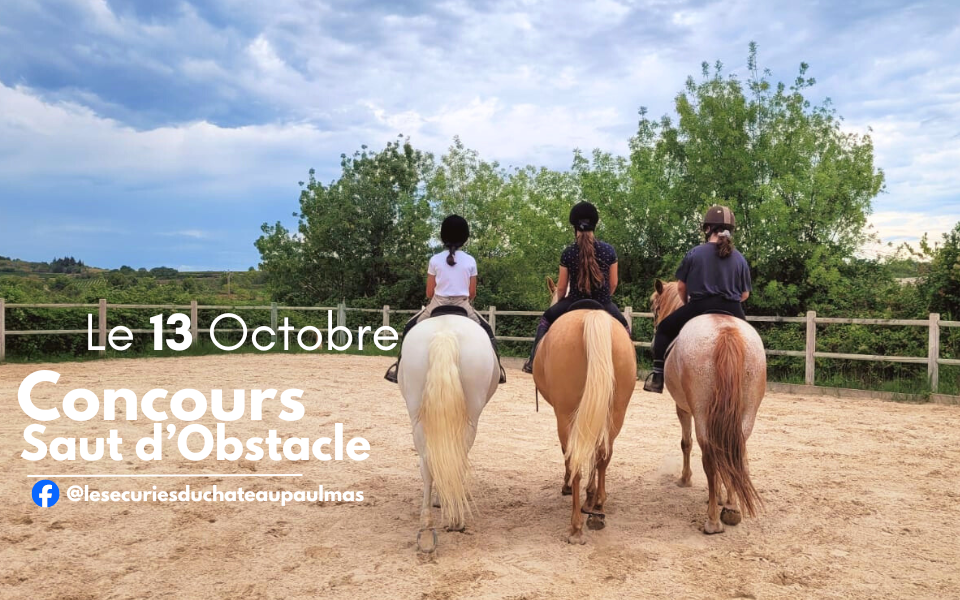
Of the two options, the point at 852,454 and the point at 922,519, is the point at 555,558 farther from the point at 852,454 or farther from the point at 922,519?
the point at 852,454

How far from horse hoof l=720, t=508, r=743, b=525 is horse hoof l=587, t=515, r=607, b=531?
0.89 meters

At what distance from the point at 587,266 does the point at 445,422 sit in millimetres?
1541

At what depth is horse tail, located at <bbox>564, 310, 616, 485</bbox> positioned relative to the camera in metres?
4.20

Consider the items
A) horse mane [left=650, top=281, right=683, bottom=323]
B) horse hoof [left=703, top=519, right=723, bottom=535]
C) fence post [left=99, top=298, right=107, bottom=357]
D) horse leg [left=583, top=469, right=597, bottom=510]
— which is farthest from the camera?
fence post [left=99, top=298, right=107, bottom=357]

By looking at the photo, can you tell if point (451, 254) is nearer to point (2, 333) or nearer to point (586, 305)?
point (586, 305)

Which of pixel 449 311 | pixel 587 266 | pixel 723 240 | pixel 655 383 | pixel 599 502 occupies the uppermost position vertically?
pixel 723 240

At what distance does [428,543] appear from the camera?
4.20 meters

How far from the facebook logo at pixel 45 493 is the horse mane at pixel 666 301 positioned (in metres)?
5.41

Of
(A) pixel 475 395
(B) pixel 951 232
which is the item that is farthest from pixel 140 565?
(B) pixel 951 232

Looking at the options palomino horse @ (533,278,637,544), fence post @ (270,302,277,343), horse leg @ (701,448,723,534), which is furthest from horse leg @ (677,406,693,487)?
fence post @ (270,302,277,343)

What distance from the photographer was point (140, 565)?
4062 mm

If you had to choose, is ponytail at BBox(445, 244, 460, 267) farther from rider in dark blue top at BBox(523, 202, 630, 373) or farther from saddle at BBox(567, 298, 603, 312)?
saddle at BBox(567, 298, 603, 312)

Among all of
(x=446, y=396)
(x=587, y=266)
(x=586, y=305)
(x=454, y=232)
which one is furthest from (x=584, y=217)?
(x=446, y=396)

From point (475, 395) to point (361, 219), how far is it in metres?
20.9
